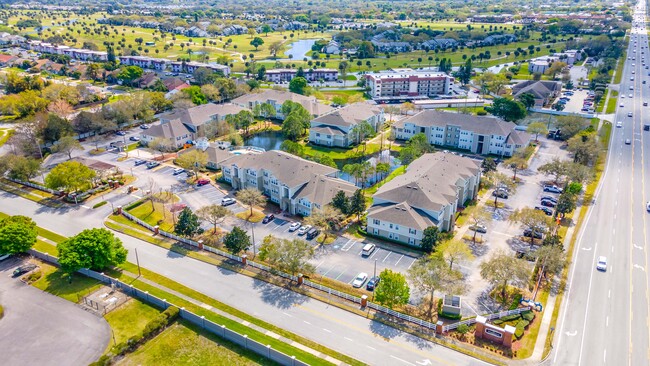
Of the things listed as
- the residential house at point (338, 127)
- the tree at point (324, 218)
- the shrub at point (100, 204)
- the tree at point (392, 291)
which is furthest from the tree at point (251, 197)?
the residential house at point (338, 127)

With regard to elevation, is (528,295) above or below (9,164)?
below

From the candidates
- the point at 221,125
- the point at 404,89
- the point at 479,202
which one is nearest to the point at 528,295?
the point at 479,202

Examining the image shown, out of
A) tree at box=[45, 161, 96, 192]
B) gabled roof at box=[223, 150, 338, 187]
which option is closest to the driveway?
tree at box=[45, 161, 96, 192]

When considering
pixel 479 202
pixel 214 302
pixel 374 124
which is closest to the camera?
pixel 214 302

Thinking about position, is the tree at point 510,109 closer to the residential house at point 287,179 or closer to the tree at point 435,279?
the residential house at point 287,179

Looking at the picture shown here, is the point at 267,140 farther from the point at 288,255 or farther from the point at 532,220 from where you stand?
the point at 532,220

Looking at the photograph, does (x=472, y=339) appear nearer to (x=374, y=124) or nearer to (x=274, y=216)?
(x=274, y=216)
